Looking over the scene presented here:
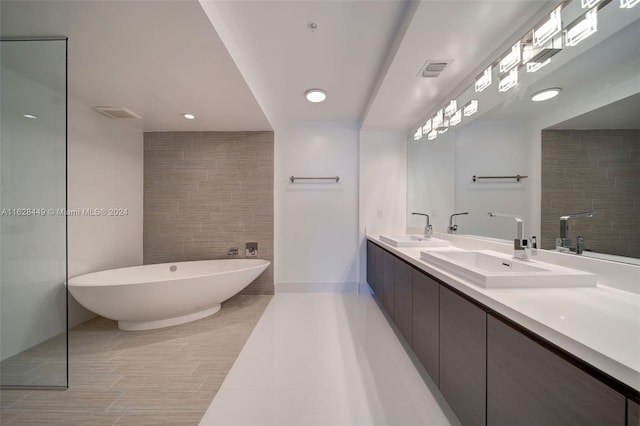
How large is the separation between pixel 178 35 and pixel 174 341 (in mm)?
2320

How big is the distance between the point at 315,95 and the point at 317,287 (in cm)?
244

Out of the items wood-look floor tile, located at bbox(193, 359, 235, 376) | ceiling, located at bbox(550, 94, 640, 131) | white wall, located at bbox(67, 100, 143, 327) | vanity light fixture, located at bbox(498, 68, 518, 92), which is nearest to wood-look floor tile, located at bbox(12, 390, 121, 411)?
wood-look floor tile, located at bbox(193, 359, 235, 376)

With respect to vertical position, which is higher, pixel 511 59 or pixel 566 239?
pixel 511 59

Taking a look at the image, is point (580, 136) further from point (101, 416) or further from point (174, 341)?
point (174, 341)

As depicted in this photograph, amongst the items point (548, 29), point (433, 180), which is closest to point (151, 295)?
point (433, 180)

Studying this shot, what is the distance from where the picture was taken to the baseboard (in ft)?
10.8

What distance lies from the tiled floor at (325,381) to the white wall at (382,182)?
1342 mm

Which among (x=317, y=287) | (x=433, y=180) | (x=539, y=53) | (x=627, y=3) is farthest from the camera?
(x=317, y=287)

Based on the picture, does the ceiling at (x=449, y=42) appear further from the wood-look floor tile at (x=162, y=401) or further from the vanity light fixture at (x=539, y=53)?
the wood-look floor tile at (x=162, y=401)

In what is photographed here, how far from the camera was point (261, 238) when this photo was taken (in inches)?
128

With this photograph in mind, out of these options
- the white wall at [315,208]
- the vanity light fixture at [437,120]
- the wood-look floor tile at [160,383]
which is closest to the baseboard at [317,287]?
the white wall at [315,208]

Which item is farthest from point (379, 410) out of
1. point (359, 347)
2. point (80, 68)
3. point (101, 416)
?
point (80, 68)

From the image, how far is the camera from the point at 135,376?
162 cm

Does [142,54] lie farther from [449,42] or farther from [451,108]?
[451,108]
